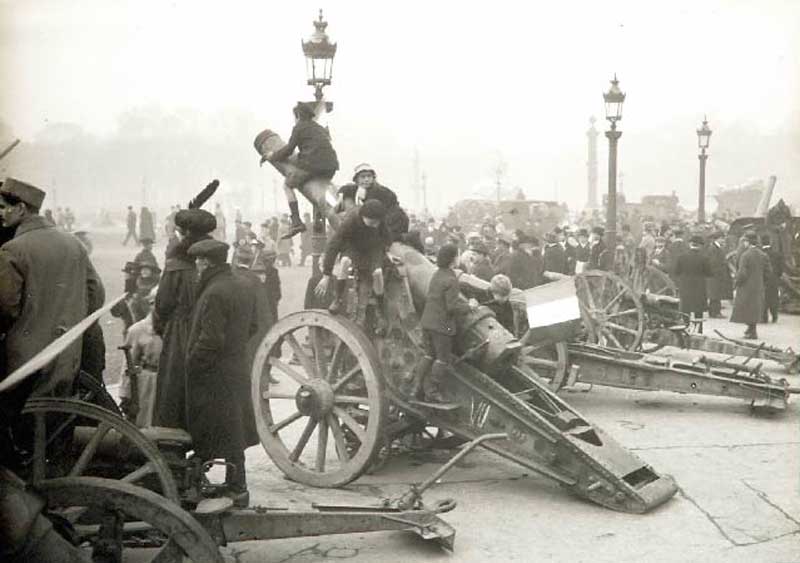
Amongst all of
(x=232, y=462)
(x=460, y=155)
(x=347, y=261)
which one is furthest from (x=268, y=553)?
(x=460, y=155)

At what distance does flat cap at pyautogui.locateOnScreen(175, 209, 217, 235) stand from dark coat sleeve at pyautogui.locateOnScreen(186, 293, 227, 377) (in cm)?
60

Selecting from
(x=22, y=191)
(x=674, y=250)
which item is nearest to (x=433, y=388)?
(x=22, y=191)

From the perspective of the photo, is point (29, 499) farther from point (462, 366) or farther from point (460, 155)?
point (460, 155)

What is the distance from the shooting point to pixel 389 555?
4996mm

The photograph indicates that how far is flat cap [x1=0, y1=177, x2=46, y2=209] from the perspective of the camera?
178 inches

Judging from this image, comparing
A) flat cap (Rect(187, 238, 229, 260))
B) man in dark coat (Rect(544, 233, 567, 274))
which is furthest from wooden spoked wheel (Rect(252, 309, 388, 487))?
man in dark coat (Rect(544, 233, 567, 274))

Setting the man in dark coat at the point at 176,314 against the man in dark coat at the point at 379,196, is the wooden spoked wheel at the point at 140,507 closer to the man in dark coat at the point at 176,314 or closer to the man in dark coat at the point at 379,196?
the man in dark coat at the point at 176,314

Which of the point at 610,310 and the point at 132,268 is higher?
the point at 132,268

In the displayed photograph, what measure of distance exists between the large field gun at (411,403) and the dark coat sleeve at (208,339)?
1.23 m

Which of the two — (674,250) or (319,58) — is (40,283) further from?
(674,250)

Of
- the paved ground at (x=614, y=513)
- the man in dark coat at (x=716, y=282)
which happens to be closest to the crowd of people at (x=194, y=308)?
the paved ground at (x=614, y=513)

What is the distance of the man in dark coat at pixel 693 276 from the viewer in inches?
584

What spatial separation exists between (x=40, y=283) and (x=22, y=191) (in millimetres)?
520

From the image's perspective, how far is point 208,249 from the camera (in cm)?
508
